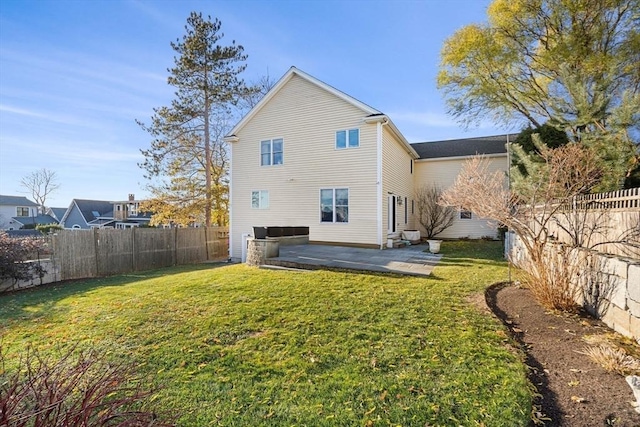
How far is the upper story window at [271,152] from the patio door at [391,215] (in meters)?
5.47

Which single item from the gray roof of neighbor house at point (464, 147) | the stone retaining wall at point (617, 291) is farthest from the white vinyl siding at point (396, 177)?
the stone retaining wall at point (617, 291)

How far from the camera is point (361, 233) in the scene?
42.7 feet

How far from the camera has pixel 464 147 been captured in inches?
733

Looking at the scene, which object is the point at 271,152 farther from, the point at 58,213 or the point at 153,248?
the point at 58,213

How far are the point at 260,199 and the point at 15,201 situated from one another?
1877 inches

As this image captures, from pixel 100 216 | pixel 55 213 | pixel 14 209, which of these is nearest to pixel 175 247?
pixel 100 216

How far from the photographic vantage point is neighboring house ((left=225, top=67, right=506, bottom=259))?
12.9m

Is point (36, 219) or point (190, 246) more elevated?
point (36, 219)

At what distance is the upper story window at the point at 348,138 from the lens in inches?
516

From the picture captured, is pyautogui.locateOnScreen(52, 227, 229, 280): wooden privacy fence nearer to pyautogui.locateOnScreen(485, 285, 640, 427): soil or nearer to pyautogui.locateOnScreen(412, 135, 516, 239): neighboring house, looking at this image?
pyautogui.locateOnScreen(485, 285, 640, 427): soil

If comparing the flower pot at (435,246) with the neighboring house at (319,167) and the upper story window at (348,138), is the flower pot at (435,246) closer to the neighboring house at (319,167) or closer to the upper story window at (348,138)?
the neighboring house at (319,167)

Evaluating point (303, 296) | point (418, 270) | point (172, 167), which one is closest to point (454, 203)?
point (418, 270)

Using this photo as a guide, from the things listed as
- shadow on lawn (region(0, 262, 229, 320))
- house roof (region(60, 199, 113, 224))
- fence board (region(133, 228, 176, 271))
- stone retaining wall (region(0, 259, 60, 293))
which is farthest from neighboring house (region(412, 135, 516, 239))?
house roof (region(60, 199, 113, 224))

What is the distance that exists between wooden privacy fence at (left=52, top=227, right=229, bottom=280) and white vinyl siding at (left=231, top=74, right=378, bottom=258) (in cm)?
224
